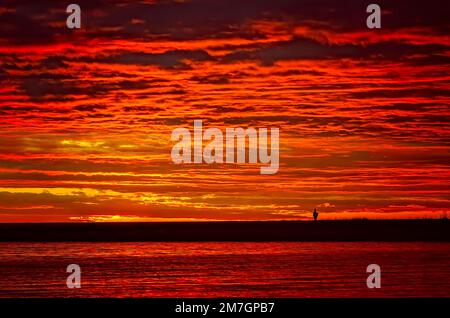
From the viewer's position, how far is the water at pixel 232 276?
4850cm

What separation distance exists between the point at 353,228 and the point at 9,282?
120m

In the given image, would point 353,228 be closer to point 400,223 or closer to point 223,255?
point 400,223

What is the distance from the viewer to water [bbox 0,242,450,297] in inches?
1909

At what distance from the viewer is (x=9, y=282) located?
182 feet

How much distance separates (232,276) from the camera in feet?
192

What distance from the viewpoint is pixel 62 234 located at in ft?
528

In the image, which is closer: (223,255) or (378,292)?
(378,292)
